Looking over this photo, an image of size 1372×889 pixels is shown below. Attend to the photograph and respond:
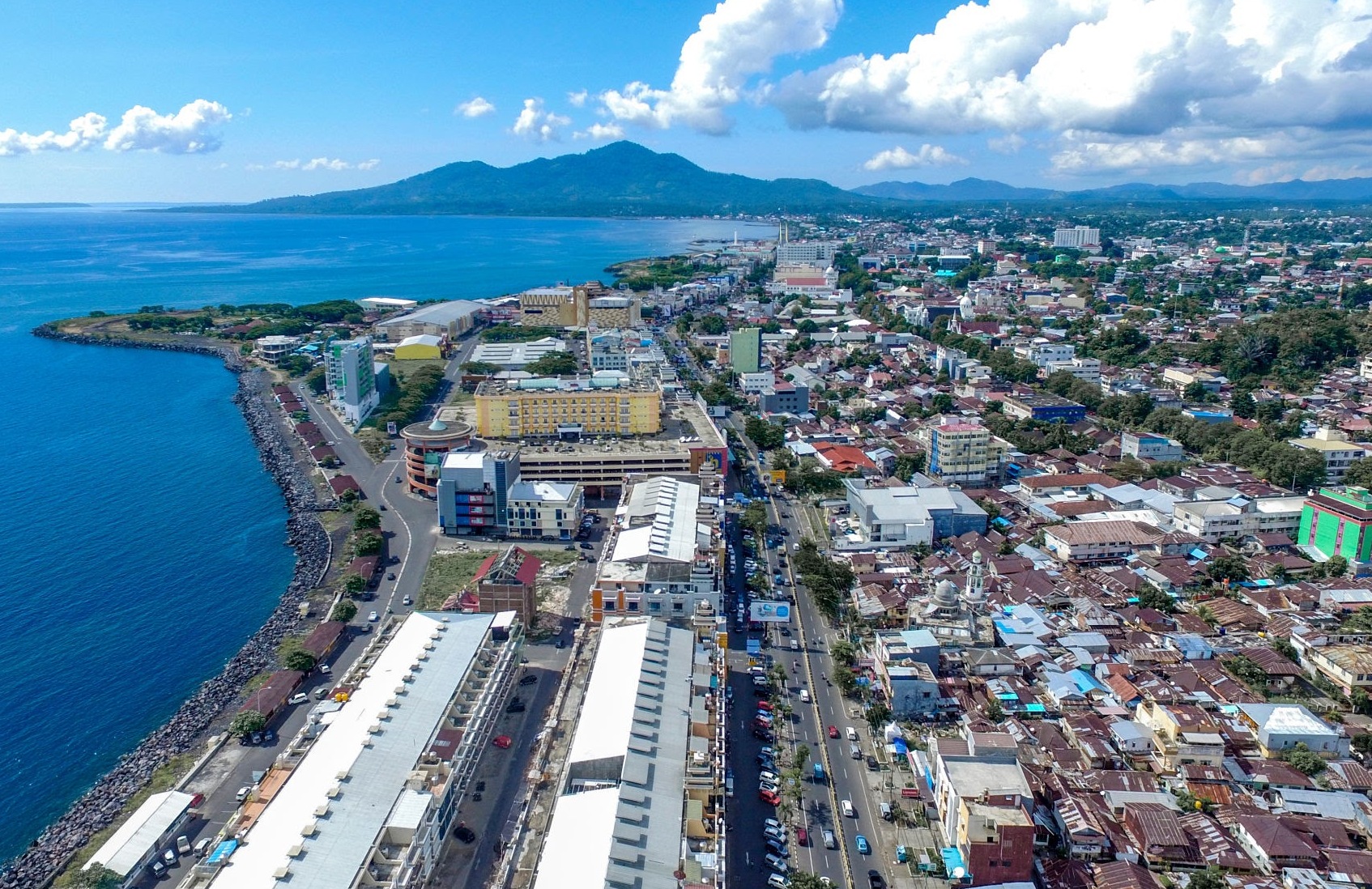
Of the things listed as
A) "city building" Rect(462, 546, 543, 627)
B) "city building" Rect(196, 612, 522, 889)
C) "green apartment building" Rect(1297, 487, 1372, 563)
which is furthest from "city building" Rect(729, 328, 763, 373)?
"city building" Rect(196, 612, 522, 889)

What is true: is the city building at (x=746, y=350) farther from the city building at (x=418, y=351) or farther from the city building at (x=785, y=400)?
the city building at (x=418, y=351)

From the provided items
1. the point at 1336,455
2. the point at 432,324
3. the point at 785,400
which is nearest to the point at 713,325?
the point at 432,324

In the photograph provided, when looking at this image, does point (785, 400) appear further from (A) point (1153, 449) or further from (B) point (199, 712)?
(B) point (199, 712)

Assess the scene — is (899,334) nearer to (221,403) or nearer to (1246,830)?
(221,403)

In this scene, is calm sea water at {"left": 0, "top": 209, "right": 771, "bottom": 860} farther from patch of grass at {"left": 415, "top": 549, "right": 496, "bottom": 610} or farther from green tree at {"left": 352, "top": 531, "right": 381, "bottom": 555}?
patch of grass at {"left": 415, "top": 549, "right": 496, "bottom": 610}

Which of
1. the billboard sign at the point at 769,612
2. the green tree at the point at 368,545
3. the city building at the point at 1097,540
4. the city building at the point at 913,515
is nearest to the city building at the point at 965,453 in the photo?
the city building at the point at 913,515

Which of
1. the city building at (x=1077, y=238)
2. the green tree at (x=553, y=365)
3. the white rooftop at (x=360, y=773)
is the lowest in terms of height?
the white rooftop at (x=360, y=773)

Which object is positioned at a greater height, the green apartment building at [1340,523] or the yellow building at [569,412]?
the yellow building at [569,412]
